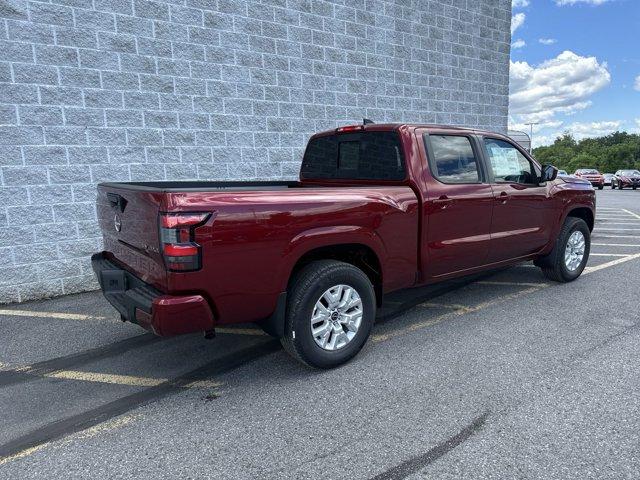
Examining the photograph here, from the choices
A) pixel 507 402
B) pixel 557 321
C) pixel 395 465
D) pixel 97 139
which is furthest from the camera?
pixel 97 139

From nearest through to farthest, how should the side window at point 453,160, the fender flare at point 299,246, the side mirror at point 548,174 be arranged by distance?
the fender flare at point 299,246 → the side window at point 453,160 → the side mirror at point 548,174

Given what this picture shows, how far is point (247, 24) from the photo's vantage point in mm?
6902

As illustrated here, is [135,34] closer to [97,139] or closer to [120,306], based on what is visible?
[97,139]

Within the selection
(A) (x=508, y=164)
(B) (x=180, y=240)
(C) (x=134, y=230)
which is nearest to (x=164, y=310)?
(B) (x=180, y=240)

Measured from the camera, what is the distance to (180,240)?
2.85m

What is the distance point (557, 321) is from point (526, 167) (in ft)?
5.95

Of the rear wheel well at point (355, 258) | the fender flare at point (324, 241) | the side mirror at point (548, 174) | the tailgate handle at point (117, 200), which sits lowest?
the rear wheel well at point (355, 258)

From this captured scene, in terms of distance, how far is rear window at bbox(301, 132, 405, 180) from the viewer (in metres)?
4.24

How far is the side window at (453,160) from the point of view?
436 cm

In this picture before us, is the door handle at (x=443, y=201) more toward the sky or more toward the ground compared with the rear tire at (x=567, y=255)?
more toward the sky

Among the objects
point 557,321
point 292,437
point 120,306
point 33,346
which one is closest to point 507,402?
point 292,437

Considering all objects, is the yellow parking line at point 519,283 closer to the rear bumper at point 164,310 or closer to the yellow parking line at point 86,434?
the rear bumper at point 164,310

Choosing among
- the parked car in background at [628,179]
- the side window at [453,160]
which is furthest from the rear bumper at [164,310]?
the parked car in background at [628,179]

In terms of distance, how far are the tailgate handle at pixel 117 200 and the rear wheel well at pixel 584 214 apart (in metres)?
5.37
